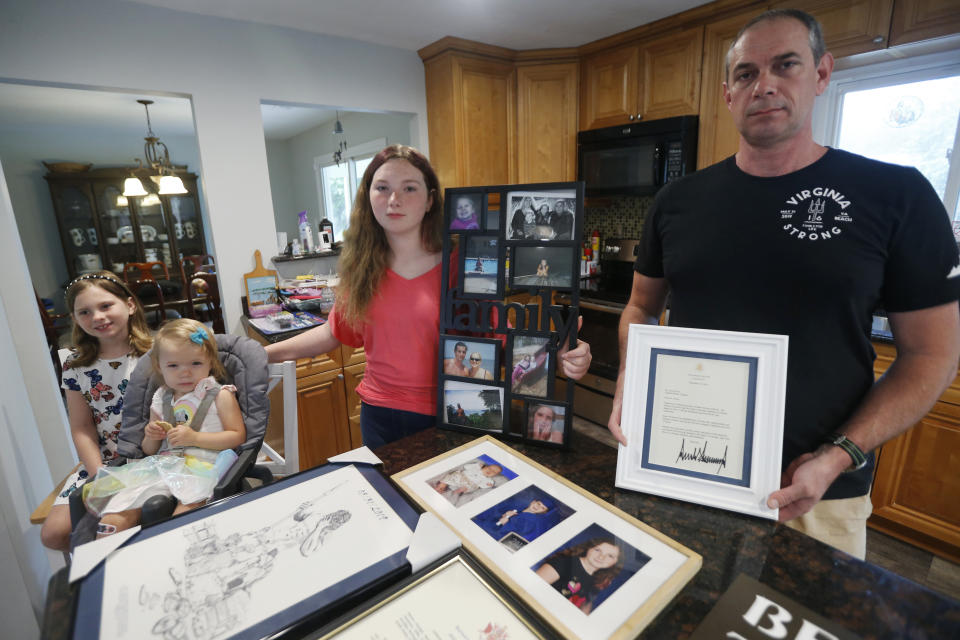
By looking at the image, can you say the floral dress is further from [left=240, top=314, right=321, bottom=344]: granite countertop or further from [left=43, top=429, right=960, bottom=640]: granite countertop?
[left=43, top=429, right=960, bottom=640]: granite countertop

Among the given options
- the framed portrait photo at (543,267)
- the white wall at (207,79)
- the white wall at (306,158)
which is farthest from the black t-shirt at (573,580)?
the white wall at (306,158)

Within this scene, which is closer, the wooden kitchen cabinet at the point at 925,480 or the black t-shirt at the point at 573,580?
the black t-shirt at the point at 573,580

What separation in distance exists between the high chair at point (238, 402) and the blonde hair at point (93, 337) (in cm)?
29

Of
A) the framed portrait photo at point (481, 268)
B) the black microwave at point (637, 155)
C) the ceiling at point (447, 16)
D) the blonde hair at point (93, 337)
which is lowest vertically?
the blonde hair at point (93, 337)

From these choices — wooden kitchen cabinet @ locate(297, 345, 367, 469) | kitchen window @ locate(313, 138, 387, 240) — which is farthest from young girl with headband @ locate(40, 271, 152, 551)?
kitchen window @ locate(313, 138, 387, 240)

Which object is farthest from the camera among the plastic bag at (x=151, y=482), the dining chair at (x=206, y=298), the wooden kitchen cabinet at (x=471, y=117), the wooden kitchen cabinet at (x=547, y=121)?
the dining chair at (x=206, y=298)

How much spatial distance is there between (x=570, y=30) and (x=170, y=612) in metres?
3.12

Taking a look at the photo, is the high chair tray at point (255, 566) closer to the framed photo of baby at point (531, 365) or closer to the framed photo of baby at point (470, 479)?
the framed photo of baby at point (470, 479)

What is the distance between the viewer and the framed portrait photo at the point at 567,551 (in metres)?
0.51

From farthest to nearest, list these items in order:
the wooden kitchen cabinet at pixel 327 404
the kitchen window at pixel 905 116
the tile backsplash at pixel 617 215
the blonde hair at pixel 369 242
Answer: the tile backsplash at pixel 617 215 → the wooden kitchen cabinet at pixel 327 404 → the kitchen window at pixel 905 116 → the blonde hair at pixel 369 242

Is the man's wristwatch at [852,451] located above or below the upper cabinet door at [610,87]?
below

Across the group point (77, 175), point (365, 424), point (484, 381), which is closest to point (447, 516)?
point (484, 381)

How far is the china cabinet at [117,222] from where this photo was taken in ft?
18.1

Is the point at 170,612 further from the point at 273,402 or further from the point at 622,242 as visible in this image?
the point at 622,242
